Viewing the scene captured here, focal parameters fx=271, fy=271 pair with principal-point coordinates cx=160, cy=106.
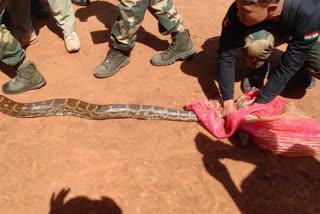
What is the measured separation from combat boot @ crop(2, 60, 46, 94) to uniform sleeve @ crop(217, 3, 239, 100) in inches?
130

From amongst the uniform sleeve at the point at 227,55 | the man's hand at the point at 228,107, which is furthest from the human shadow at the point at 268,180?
the uniform sleeve at the point at 227,55

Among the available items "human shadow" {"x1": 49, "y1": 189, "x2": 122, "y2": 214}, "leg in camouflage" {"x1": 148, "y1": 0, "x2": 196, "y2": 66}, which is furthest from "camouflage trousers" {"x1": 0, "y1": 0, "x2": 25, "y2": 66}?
"human shadow" {"x1": 49, "y1": 189, "x2": 122, "y2": 214}

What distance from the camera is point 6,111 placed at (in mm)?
4508

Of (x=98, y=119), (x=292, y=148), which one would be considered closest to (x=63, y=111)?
(x=98, y=119)

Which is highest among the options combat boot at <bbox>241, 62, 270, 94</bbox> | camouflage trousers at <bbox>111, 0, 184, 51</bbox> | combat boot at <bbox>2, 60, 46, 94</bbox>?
camouflage trousers at <bbox>111, 0, 184, 51</bbox>

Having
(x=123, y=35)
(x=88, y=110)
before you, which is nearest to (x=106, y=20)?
(x=123, y=35)

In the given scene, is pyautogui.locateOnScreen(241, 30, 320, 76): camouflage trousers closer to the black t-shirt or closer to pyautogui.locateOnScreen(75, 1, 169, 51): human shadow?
the black t-shirt

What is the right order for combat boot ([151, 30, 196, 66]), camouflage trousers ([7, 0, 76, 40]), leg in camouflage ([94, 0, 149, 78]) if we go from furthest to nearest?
1. camouflage trousers ([7, 0, 76, 40])
2. combat boot ([151, 30, 196, 66])
3. leg in camouflage ([94, 0, 149, 78])

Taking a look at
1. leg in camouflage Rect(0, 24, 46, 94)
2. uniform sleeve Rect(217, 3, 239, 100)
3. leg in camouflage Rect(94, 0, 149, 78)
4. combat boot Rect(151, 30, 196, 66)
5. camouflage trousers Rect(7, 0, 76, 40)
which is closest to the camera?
uniform sleeve Rect(217, 3, 239, 100)

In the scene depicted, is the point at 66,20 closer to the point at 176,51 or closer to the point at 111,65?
the point at 111,65

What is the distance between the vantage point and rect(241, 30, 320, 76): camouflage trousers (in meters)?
4.11

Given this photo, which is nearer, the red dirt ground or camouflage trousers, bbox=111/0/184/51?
the red dirt ground

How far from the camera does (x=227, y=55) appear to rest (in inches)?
161

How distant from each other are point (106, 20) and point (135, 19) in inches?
104
